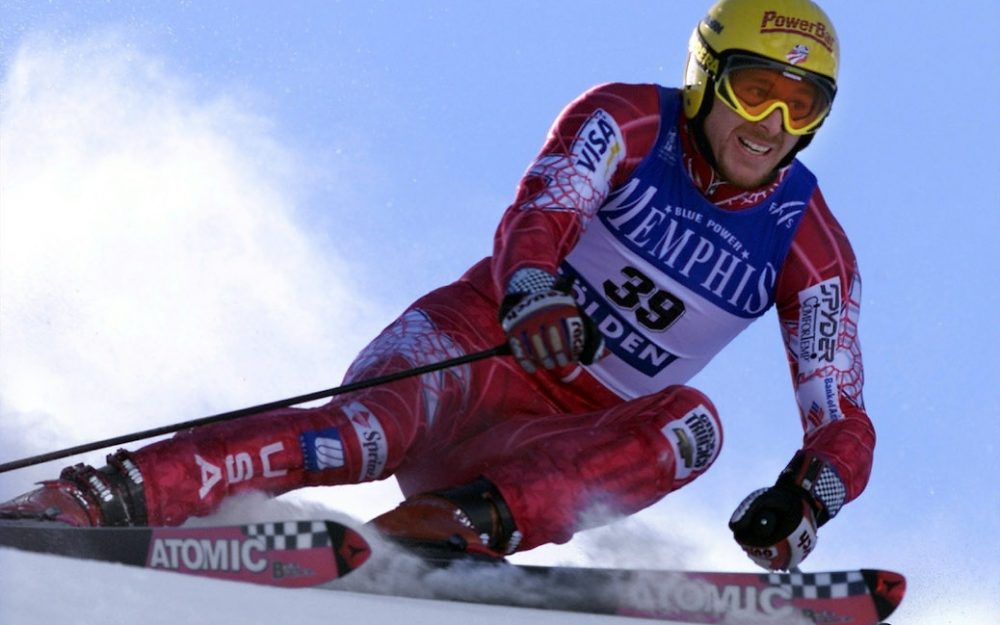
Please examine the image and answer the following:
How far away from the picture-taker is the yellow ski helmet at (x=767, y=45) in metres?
5.01

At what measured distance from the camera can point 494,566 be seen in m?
4.08

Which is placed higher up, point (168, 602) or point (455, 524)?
point (455, 524)

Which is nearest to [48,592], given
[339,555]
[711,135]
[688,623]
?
[339,555]

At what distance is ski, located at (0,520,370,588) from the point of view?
3418 millimetres

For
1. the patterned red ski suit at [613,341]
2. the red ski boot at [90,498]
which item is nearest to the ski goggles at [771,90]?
the patterned red ski suit at [613,341]

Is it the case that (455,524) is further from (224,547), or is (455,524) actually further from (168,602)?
(168,602)

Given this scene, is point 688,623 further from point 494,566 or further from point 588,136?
point 588,136

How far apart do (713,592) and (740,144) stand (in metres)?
1.54

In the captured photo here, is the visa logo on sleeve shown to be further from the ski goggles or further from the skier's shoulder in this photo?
the ski goggles

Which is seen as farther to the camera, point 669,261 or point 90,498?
point 669,261

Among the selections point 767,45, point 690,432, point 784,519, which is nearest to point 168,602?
point 690,432

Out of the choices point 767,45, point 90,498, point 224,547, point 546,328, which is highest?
point 767,45

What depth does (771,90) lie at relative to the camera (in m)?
5.01

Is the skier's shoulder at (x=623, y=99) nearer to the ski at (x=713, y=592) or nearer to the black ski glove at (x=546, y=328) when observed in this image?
the black ski glove at (x=546, y=328)
